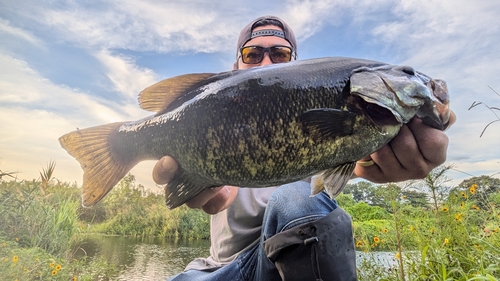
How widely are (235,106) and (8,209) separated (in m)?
5.61

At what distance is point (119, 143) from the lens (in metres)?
1.67

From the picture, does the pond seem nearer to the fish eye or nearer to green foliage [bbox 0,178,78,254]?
green foliage [bbox 0,178,78,254]

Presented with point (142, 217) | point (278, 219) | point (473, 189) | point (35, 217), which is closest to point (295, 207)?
point (278, 219)

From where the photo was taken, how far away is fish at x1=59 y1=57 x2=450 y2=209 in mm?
1331

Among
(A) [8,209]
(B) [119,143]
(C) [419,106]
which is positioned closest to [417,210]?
(C) [419,106]

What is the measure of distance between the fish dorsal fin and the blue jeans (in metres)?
0.89

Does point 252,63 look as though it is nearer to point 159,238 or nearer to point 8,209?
Answer: point 8,209

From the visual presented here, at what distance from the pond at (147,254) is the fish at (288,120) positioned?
221 inches

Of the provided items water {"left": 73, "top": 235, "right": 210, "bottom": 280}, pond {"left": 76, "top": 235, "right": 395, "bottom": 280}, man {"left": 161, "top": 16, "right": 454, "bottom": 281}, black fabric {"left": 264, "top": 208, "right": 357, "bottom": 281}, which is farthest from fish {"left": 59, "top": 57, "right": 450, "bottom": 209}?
water {"left": 73, "top": 235, "right": 210, "bottom": 280}

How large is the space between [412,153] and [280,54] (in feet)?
6.68

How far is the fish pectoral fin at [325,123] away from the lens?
1.32 meters

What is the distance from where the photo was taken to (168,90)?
5.24 ft

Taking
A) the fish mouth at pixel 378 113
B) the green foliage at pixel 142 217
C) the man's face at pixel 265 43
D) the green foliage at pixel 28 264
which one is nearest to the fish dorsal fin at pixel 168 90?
the fish mouth at pixel 378 113

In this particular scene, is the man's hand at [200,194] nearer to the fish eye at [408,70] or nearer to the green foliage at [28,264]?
the fish eye at [408,70]
